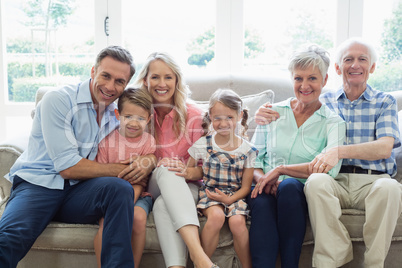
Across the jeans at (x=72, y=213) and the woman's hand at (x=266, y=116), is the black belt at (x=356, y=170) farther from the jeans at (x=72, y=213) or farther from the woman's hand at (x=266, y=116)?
the jeans at (x=72, y=213)

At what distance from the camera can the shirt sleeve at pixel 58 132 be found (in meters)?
1.80

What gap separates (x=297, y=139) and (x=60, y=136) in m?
1.06

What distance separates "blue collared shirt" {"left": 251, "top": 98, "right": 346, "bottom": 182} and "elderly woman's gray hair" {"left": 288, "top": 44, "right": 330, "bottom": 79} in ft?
0.67

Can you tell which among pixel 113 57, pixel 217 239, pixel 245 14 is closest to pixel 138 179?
pixel 217 239

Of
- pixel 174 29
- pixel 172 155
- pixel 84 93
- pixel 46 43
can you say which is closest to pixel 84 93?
pixel 84 93

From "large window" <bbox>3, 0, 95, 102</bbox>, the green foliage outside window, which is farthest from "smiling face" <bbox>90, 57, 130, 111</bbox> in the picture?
the green foliage outside window

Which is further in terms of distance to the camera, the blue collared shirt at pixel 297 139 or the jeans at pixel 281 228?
the blue collared shirt at pixel 297 139

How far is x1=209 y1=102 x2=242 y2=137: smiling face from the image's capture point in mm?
1904

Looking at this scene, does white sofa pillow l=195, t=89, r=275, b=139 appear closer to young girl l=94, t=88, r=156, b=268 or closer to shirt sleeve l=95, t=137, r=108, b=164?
young girl l=94, t=88, r=156, b=268

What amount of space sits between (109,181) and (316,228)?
2.78 feet

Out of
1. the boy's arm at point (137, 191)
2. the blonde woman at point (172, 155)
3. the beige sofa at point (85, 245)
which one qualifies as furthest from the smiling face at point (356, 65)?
the boy's arm at point (137, 191)

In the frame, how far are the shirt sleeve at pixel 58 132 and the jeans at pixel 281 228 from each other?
2.64 feet

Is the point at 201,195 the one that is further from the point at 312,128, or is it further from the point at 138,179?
the point at 312,128

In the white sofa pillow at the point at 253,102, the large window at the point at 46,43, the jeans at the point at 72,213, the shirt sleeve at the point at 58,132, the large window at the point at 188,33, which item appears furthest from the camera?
the large window at the point at 46,43
